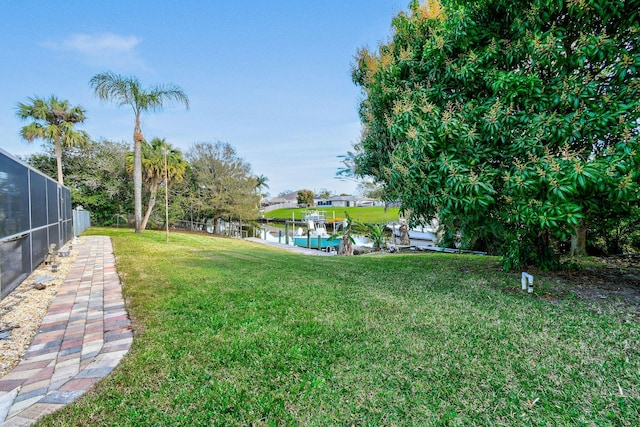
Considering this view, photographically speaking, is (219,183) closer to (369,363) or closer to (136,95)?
(136,95)

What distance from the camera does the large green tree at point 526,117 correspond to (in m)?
3.53

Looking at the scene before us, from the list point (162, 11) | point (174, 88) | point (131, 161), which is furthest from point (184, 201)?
point (162, 11)

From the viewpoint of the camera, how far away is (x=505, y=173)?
13.0ft

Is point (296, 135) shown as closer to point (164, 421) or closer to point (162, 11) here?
point (162, 11)

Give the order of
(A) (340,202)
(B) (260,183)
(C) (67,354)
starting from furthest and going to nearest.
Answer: (A) (340,202), (B) (260,183), (C) (67,354)

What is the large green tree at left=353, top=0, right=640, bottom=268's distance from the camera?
3.53 meters

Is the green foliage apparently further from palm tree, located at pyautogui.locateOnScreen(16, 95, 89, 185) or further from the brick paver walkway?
the brick paver walkway

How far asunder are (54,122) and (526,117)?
23005mm

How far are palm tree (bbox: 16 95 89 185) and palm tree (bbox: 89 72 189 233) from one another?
576cm

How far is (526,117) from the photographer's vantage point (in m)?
3.95

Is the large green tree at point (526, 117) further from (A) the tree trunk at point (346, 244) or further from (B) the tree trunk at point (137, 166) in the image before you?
(B) the tree trunk at point (137, 166)

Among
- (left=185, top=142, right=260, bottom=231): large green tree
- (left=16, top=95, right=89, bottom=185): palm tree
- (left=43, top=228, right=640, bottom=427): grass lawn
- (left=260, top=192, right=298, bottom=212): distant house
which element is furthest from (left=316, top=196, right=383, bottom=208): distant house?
(left=43, top=228, right=640, bottom=427): grass lawn

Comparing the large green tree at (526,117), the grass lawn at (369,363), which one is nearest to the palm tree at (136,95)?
the grass lawn at (369,363)

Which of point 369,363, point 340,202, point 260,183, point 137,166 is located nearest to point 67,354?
point 369,363
